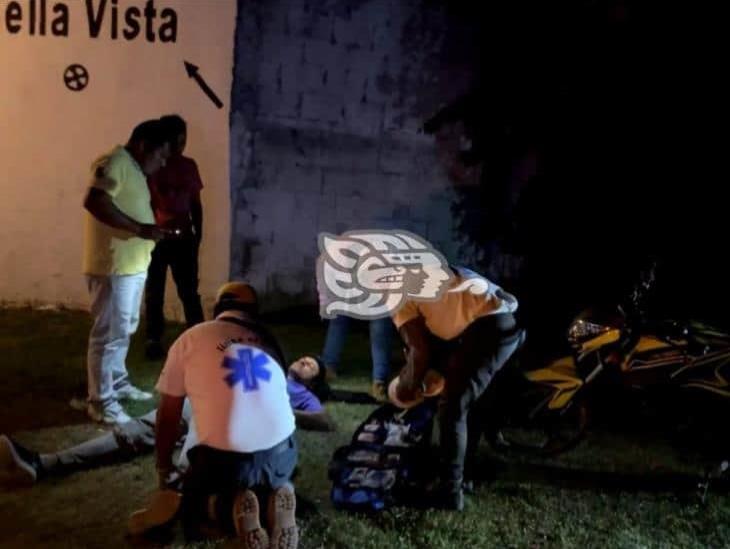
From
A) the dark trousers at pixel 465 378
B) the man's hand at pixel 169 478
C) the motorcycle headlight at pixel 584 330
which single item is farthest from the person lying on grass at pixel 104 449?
the motorcycle headlight at pixel 584 330

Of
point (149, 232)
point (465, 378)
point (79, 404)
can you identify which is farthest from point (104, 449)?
point (465, 378)

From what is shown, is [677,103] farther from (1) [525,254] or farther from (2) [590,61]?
(1) [525,254]

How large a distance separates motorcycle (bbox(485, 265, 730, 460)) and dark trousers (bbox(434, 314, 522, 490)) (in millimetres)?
697

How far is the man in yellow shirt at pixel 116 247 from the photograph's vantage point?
222 inches

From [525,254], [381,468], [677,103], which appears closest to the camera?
[381,468]

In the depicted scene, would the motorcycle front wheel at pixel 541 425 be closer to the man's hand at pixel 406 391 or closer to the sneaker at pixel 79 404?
the man's hand at pixel 406 391

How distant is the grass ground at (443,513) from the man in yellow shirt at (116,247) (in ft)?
1.12

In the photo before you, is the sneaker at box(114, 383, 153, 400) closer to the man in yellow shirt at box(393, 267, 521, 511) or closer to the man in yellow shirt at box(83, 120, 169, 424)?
the man in yellow shirt at box(83, 120, 169, 424)

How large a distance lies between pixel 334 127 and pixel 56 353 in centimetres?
323

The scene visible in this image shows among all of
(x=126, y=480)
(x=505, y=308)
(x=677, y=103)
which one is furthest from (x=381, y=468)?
(x=677, y=103)

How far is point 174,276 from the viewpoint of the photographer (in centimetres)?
755

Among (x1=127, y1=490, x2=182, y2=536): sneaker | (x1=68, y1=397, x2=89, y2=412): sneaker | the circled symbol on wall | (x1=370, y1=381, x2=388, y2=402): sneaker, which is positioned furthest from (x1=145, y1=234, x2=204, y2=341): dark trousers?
(x1=127, y1=490, x2=182, y2=536): sneaker

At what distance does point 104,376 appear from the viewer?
5898 millimetres

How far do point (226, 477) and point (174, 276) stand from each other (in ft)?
12.2
